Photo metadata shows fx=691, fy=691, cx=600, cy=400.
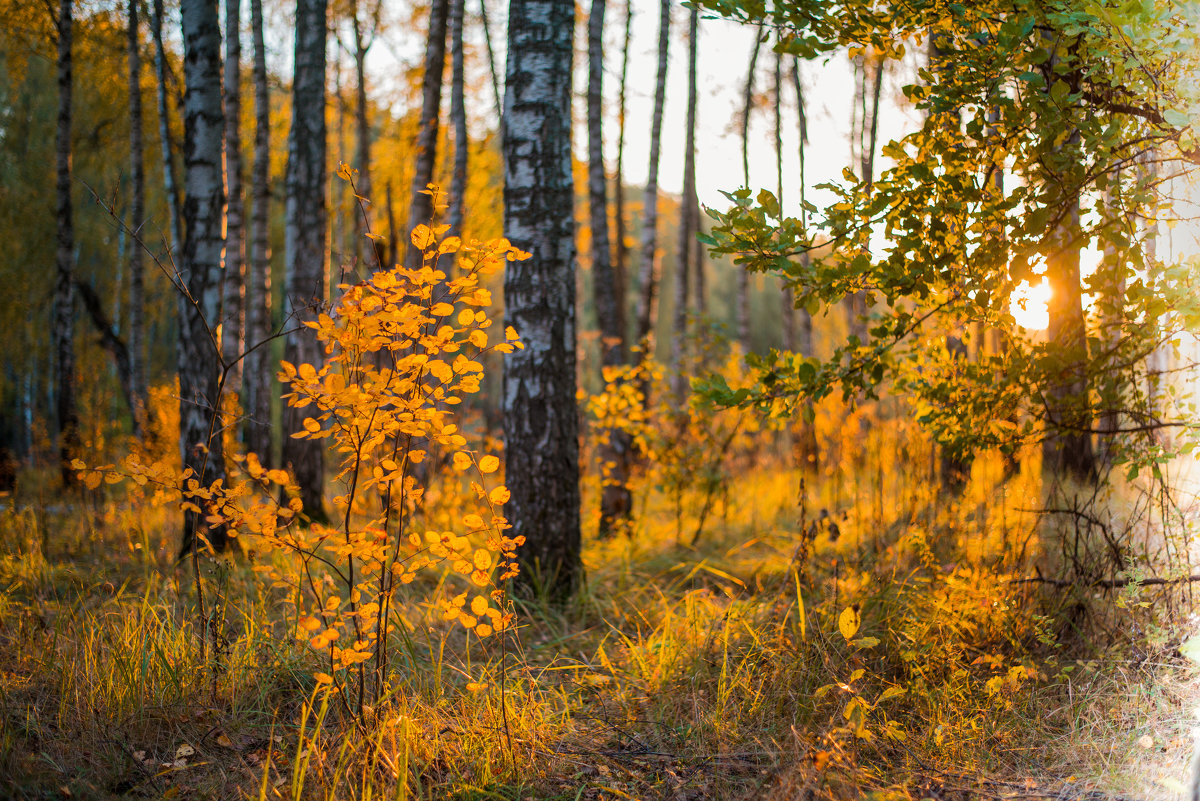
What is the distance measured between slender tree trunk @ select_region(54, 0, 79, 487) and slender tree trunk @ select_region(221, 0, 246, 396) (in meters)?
1.85

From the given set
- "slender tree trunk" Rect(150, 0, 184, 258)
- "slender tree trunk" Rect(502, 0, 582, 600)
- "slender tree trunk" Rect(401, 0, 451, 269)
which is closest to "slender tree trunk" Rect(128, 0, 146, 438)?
"slender tree trunk" Rect(150, 0, 184, 258)

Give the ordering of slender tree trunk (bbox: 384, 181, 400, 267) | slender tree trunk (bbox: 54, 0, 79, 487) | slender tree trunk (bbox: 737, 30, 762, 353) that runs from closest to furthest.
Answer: slender tree trunk (bbox: 384, 181, 400, 267), slender tree trunk (bbox: 54, 0, 79, 487), slender tree trunk (bbox: 737, 30, 762, 353)

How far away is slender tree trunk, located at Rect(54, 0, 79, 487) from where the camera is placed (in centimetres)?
696

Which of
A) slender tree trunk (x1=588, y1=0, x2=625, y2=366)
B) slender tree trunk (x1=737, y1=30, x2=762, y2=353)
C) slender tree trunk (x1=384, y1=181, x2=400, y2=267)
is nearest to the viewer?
slender tree trunk (x1=384, y1=181, x2=400, y2=267)

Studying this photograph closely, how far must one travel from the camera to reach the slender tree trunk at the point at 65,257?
6.96 meters

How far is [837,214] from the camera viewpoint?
2.41 m

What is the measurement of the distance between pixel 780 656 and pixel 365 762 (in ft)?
5.09

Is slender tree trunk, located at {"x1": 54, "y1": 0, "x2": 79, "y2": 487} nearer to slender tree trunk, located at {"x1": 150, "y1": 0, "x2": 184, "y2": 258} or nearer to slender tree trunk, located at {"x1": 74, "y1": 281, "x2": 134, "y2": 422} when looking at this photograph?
slender tree trunk, located at {"x1": 150, "y1": 0, "x2": 184, "y2": 258}

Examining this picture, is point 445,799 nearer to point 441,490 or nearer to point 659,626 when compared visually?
point 659,626

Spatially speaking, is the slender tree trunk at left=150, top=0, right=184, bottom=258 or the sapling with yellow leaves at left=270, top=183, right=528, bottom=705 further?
the slender tree trunk at left=150, top=0, right=184, bottom=258

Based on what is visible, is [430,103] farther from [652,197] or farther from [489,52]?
[489,52]

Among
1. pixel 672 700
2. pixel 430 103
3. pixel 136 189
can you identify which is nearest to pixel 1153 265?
pixel 672 700

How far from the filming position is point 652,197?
8.03 m

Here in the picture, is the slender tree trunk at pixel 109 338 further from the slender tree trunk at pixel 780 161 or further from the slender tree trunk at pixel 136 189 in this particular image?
the slender tree trunk at pixel 780 161
